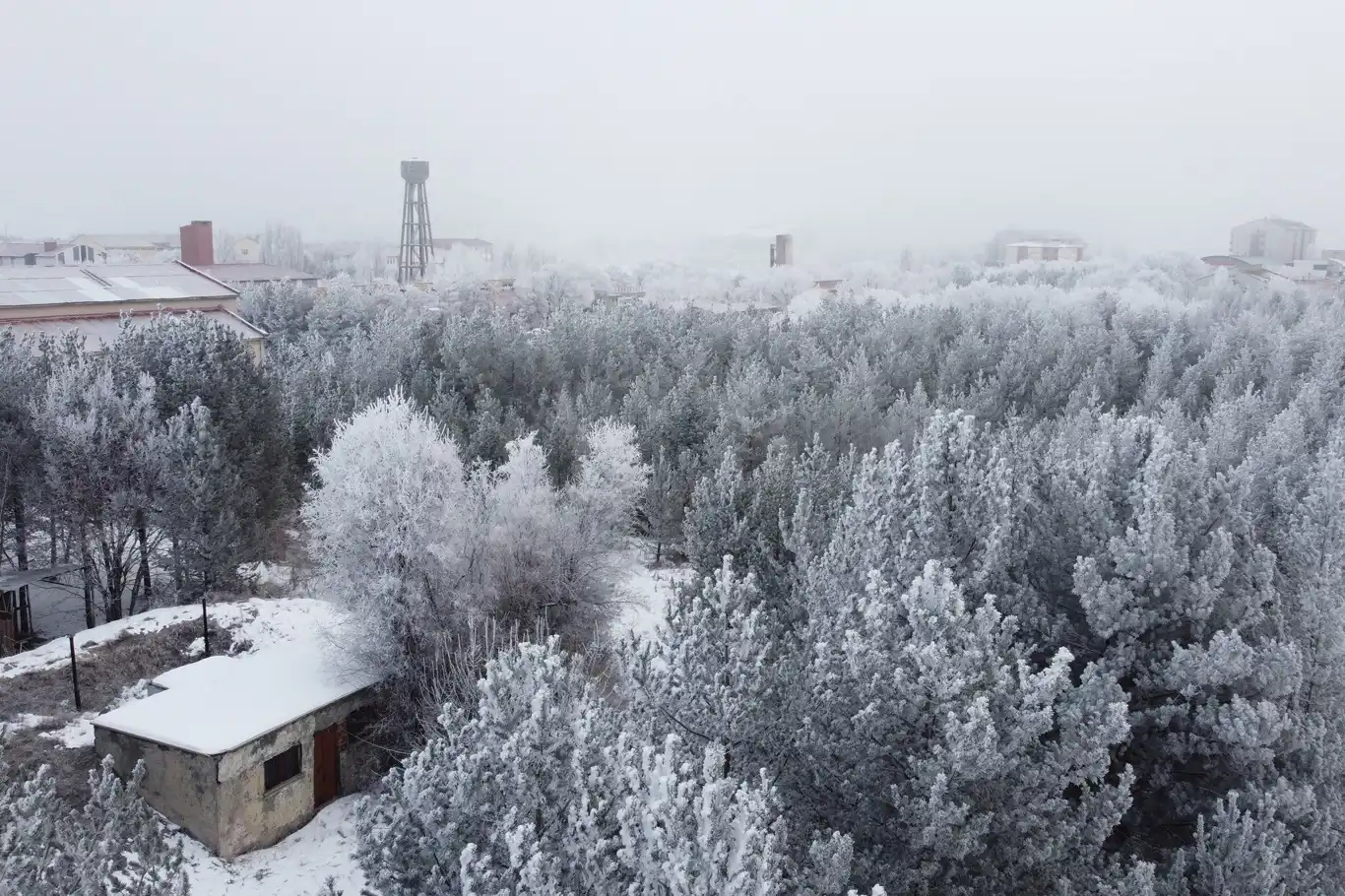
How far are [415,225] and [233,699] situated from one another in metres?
91.6

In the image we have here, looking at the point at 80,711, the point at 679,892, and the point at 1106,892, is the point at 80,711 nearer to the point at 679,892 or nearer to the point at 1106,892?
the point at 679,892

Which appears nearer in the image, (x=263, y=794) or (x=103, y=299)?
(x=263, y=794)

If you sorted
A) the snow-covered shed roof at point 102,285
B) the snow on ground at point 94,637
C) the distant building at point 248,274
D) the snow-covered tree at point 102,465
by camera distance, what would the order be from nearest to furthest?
the snow on ground at point 94,637
the snow-covered tree at point 102,465
the snow-covered shed roof at point 102,285
the distant building at point 248,274

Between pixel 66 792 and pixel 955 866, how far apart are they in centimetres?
1317

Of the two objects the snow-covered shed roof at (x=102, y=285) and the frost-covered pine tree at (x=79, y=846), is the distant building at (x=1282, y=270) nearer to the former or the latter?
the snow-covered shed roof at (x=102, y=285)

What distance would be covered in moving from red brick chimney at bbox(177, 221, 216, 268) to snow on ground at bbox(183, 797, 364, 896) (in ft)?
178

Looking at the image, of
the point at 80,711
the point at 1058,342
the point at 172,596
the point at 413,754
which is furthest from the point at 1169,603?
the point at 1058,342

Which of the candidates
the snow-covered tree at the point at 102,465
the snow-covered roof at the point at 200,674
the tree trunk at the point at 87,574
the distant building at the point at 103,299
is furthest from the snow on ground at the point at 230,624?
the distant building at the point at 103,299

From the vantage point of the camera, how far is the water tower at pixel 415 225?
320 feet

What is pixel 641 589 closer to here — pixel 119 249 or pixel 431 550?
pixel 431 550

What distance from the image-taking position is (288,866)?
14094 millimetres

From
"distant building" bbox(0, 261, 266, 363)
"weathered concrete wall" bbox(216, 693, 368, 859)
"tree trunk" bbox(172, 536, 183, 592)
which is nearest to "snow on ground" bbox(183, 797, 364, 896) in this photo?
"weathered concrete wall" bbox(216, 693, 368, 859)

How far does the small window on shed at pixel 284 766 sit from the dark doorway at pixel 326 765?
0.38 metres

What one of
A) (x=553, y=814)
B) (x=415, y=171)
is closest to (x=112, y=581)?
(x=553, y=814)
